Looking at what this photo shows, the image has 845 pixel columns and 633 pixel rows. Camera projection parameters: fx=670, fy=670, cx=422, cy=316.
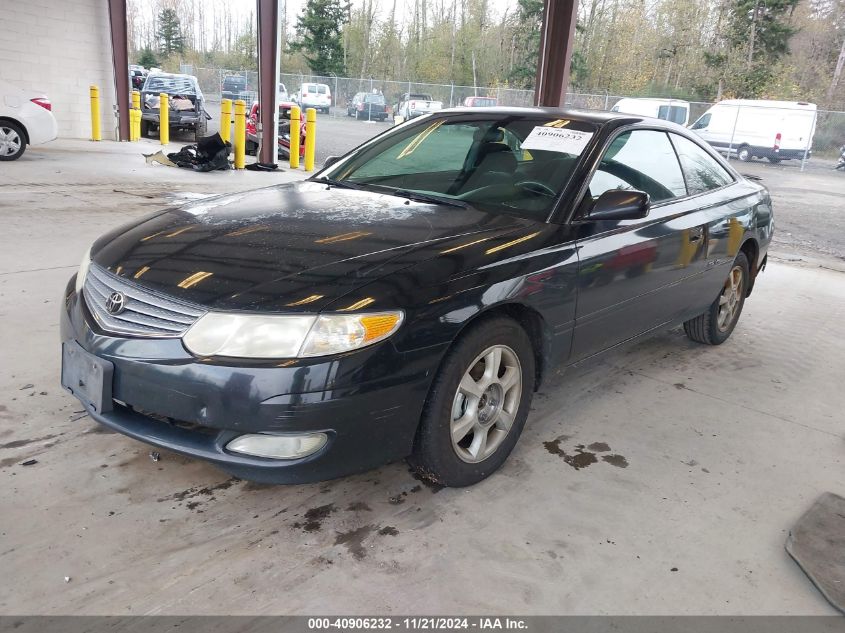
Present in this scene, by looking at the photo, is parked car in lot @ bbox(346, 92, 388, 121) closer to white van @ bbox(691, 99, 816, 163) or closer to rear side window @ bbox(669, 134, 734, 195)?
white van @ bbox(691, 99, 816, 163)

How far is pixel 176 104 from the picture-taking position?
16516 mm

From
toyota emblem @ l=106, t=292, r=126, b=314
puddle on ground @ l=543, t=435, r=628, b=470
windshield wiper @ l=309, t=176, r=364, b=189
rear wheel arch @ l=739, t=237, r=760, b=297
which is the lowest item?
puddle on ground @ l=543, t=435, r=628, b=470

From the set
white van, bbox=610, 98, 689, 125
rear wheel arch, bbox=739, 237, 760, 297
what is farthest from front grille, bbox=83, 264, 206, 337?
white van, bbox=610, 98, 689, 125

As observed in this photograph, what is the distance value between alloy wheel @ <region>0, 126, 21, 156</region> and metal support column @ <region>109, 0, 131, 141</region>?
16.2 ft

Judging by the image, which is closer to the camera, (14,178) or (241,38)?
(14,178)

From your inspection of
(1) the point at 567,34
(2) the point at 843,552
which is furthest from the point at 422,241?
(1) the point at 567,34

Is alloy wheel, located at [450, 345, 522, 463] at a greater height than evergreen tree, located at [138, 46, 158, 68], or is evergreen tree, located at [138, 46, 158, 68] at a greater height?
evergreen tree, located at [138, 46, 158, 68]

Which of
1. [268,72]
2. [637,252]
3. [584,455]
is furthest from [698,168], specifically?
[268,72]

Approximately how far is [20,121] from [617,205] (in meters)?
10.9

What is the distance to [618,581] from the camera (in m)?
2.14

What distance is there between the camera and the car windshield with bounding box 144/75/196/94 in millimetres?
17125

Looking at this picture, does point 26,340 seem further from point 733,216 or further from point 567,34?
point 567,34

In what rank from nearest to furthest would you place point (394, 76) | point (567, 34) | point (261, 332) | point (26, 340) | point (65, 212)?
1. point (261, 332)
2. point (26, 340)
3. point (65, 212)
4. point (567, 34)
5. point (394, 76)

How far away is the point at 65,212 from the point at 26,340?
4014 millimetres
